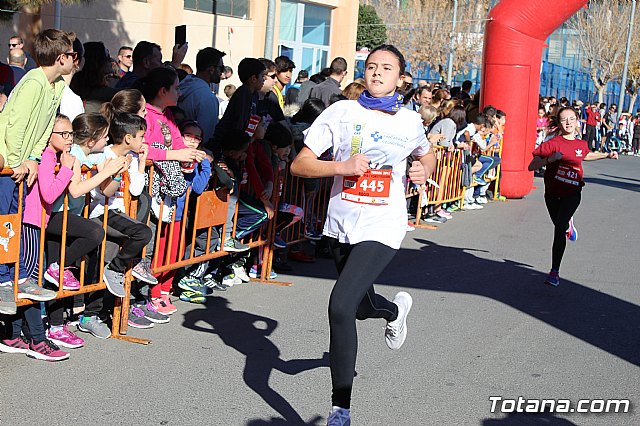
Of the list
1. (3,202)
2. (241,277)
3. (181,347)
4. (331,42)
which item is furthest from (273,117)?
(331,42)

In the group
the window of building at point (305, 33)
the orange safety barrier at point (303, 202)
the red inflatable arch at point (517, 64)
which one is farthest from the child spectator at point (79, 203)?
the window of building at point (305, 33)

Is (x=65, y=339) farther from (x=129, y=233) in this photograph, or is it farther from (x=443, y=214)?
(x=443, y=214)

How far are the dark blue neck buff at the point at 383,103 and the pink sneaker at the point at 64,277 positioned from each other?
91.4 inches

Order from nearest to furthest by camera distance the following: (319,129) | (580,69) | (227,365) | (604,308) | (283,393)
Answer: (319,129)
(283,393)
(227,365)
(604,308)
(580,69)

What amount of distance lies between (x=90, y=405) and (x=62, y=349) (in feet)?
→ 3.50

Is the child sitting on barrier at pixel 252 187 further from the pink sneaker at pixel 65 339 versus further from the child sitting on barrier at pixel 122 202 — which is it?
the pink sneaker at pixel 65 339

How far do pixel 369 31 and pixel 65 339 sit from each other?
128ft

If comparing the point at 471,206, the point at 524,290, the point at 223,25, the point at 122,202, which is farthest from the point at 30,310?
the point at 223,25

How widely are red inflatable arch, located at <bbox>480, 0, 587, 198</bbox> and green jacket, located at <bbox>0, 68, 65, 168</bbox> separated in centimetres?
1103

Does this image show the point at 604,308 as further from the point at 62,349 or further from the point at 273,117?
the point at 62,349

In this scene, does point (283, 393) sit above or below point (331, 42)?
below

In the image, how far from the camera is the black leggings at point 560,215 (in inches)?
353

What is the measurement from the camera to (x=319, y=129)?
16.4 feet

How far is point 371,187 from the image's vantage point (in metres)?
4.88
